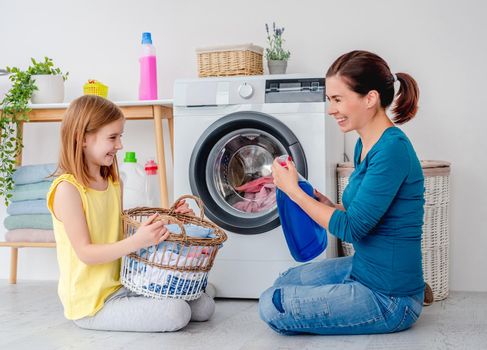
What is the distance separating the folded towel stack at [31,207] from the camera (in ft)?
9.90

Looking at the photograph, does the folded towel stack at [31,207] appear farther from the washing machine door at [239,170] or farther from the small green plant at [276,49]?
the small green plant at [276,49]

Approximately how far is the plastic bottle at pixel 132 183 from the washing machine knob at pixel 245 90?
2.18 ft

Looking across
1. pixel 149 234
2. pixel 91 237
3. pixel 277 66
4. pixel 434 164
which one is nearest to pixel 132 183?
pixel 277 66

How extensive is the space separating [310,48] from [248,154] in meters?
0.68

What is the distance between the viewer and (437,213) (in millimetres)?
2639

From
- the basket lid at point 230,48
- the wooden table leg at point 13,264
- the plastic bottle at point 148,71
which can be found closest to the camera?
the basket lid at point 230,48

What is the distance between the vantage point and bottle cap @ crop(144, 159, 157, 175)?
308cm

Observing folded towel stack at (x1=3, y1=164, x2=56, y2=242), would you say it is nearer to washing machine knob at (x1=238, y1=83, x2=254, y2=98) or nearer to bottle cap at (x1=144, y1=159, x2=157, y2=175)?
bottle cap at (x1=144, y1=159, x2=157, y2=175)

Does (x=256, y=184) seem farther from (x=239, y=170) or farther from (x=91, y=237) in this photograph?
(x=91, y=237)

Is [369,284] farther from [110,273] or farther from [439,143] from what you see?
[439,143]

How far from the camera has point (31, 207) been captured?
303 centimetres

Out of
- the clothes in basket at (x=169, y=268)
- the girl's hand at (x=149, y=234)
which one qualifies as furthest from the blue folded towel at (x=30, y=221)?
the girl's hand at (x=149, y=234)

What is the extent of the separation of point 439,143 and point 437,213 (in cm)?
39

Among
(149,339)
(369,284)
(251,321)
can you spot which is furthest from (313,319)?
(149,339)
